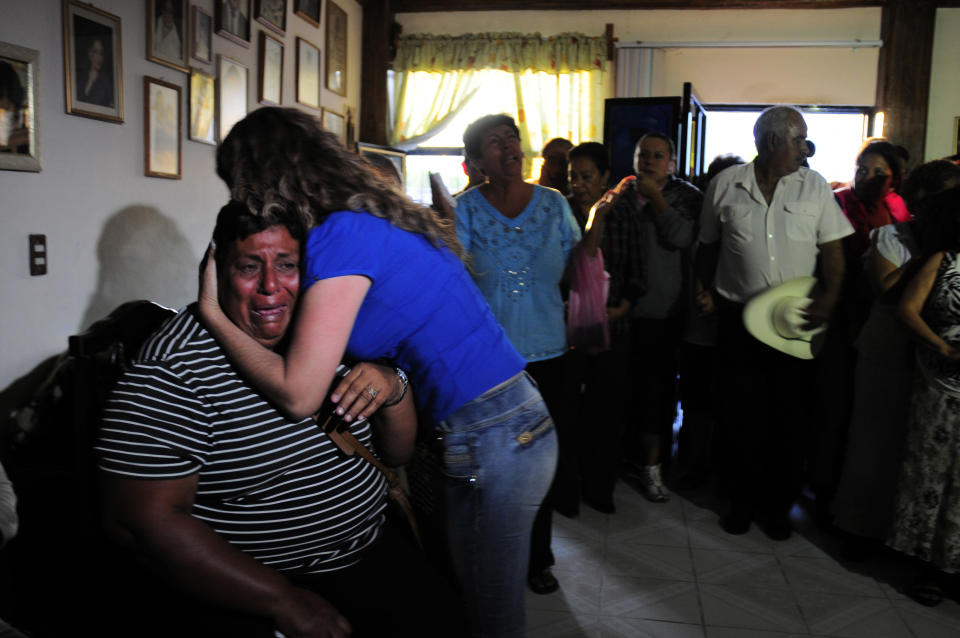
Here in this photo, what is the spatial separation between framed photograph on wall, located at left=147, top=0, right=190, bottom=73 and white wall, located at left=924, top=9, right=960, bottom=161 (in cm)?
530

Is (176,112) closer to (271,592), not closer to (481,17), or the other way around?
(271,592)

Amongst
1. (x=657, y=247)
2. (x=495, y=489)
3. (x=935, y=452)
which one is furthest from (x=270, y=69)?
(x=935, y=452)

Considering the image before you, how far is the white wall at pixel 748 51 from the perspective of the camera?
18.9 feet

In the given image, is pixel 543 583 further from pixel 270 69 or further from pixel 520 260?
pixel 270 69

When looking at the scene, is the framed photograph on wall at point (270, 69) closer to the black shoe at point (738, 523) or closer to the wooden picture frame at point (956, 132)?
the black shoe at point (738, 523)

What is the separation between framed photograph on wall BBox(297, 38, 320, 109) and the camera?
4.63m

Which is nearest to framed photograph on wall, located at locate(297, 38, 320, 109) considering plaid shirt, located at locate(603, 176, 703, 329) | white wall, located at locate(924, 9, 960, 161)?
plaid shirt, located at locate(603, 176, 703, 329)

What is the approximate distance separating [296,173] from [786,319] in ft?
6.39

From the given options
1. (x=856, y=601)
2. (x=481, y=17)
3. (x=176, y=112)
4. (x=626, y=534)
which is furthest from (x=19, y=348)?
(x=481, y=17)

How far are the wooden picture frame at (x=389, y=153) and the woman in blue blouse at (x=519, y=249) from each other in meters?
3.27

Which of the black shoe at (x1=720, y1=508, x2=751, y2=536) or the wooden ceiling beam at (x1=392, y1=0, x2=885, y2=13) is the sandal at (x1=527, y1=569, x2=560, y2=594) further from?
the wooden ceiling beam at (x1=392, y1=0, x2=885, y2=13)

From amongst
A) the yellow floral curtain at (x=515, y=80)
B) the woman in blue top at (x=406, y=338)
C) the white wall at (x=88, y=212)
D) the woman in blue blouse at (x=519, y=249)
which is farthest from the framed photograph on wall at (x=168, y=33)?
the yellow floral curtain at (x=515, y=80)

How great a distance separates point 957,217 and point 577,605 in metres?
1.65

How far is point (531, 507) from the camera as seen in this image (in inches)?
51.9
